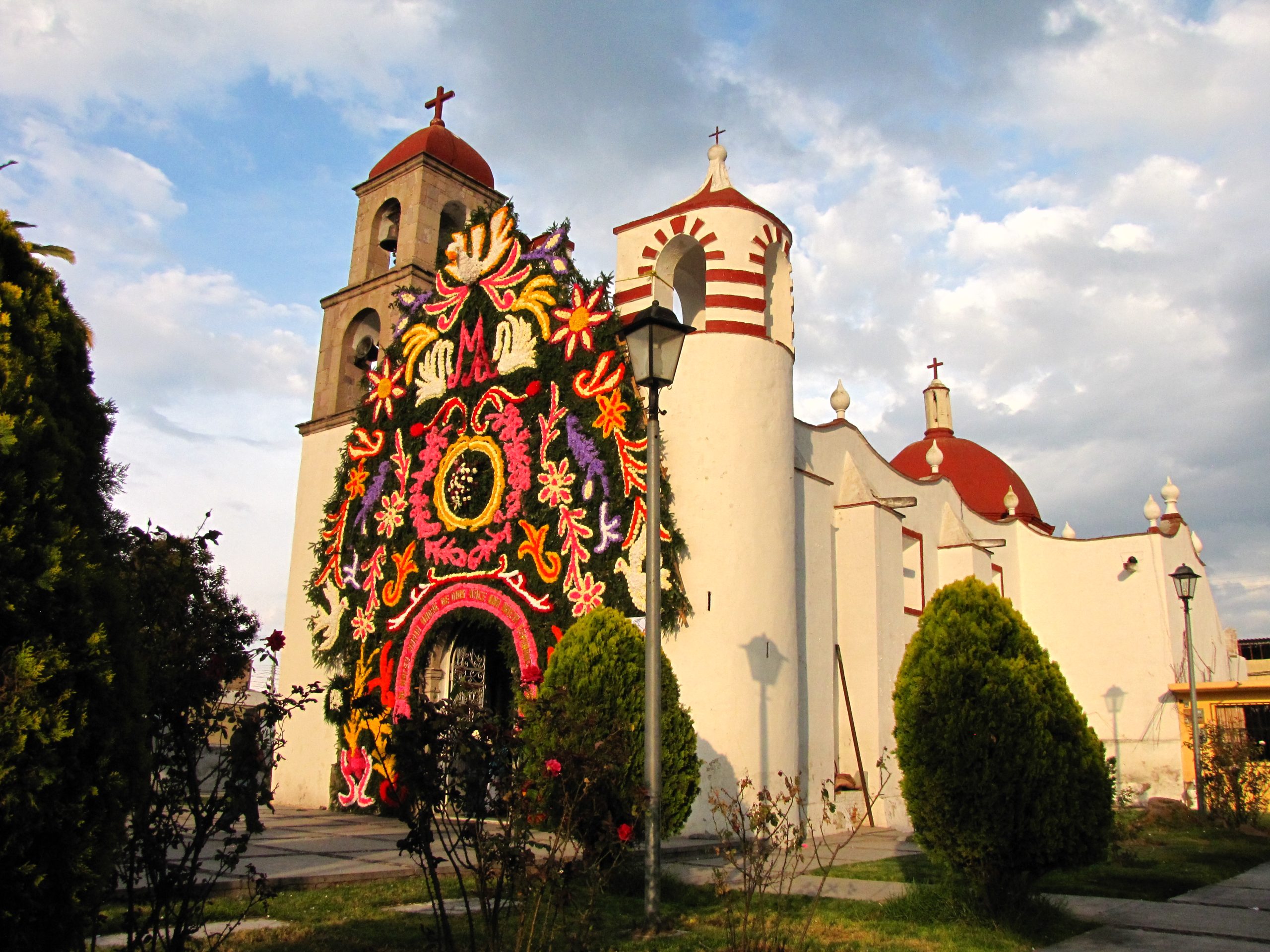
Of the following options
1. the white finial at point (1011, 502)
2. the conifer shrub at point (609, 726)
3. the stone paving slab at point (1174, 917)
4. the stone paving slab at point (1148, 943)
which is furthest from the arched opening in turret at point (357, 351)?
the stone paving slab at point (1148, 943)

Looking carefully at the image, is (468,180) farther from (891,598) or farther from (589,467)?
(891,598)

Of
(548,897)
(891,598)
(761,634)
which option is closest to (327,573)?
(761,634)

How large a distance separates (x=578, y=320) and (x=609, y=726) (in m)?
7.50

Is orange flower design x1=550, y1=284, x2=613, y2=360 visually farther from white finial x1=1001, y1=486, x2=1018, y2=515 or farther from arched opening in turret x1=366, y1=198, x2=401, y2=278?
white finial x1=1001, y1=486, x2=1018, y2=515

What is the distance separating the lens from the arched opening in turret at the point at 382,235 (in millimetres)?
18016

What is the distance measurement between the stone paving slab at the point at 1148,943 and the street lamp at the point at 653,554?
97.5 inches

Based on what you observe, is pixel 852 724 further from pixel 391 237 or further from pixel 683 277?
pixel 391 237

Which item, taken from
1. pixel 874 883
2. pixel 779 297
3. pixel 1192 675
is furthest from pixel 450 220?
pixel 1192 675

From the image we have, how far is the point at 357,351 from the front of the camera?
17.9 m

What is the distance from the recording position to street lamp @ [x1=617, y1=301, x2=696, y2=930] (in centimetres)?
617

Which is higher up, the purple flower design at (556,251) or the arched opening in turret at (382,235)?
the arched opening in turret at (382,235)

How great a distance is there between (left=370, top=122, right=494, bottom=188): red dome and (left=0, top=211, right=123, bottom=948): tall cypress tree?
14.8m

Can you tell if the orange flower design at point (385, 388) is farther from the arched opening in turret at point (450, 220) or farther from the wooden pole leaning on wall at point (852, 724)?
the wooden pole leaning on wall at point (852, 724)

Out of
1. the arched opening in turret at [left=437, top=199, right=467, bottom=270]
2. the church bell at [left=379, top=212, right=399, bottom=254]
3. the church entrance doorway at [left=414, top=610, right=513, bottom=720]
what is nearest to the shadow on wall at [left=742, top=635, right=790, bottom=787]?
the church entrance doorway at [left=414, top=610, right=513, bottom=720]
